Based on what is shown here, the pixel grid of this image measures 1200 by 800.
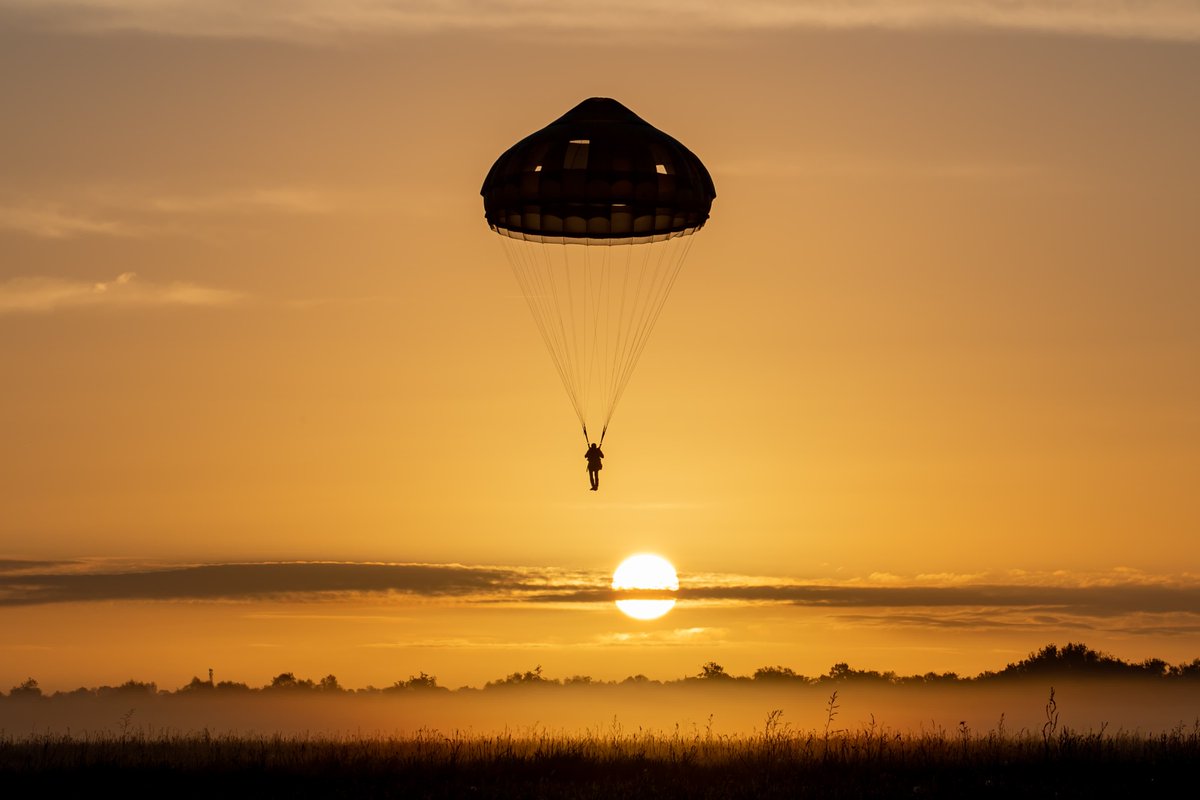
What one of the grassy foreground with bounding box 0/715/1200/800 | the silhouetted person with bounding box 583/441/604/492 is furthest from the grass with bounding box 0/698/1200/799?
the silhouetted person with bounding box 583/441/604/492

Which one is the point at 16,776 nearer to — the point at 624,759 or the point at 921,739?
the point at 624,759

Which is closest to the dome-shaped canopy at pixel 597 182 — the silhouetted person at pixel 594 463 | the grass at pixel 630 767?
the silhouetted person at pixel 594 463

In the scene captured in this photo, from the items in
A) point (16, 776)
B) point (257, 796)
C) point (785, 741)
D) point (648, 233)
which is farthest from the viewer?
point (648, 233)

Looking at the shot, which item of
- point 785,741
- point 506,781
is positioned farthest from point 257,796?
point 785,741

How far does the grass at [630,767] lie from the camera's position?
2428 centimetres

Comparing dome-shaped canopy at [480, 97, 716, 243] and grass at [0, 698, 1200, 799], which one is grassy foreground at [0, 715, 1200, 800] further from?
dome-shaped canopy at [480, 97, 716, 243]

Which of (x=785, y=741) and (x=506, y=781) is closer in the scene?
(x=506, y=781)

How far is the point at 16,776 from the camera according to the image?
25.9 metres

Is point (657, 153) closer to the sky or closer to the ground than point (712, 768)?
closer to the sky

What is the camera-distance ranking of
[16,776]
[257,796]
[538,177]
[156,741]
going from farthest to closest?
[538,177] < [156,741] < [16,776] < [257,796]

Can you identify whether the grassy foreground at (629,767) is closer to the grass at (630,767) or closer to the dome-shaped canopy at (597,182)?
the grass at (630,767)

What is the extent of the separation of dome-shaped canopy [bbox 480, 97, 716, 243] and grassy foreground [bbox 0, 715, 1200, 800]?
549 inches

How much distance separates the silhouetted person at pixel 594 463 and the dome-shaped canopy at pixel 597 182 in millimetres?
5870

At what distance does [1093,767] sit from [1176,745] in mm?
2434
